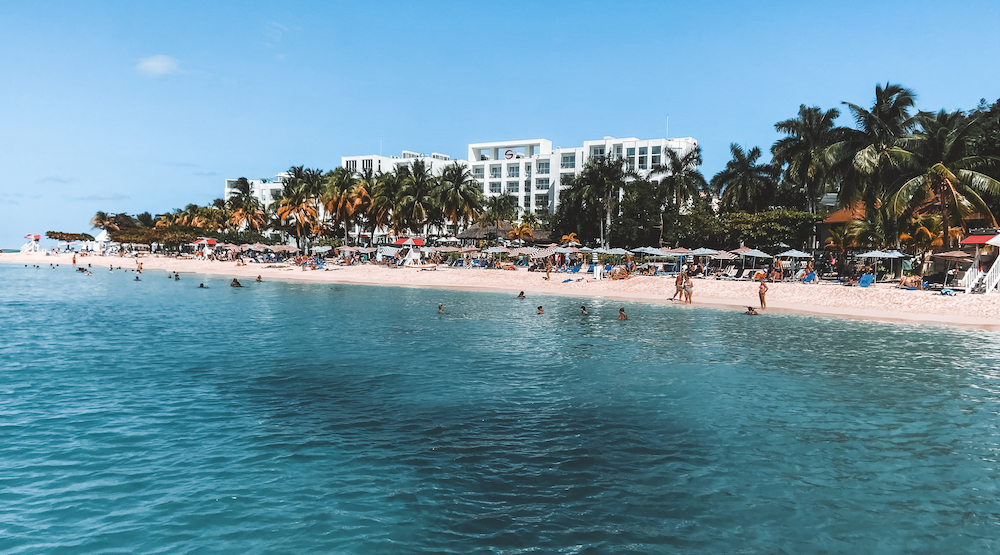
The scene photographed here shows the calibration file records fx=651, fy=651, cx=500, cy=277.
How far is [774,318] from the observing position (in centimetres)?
2811

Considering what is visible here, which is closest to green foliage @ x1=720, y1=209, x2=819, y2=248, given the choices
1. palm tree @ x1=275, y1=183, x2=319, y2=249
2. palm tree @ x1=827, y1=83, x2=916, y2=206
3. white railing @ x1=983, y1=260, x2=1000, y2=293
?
palm tree @ x1=827, y1=83, x2=916, y2=206

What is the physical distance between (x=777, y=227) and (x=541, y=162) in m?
56.0

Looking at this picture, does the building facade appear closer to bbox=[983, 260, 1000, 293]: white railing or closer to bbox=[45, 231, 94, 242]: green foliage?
bbox=[45, 231, 94, 242]: green foliage

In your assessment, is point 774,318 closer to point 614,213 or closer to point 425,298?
point 425,298

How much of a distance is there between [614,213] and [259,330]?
1859 inches

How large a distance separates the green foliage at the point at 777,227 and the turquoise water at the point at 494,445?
3160cm

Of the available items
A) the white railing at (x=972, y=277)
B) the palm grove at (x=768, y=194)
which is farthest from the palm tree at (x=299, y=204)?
the white railing at (x=972, y=277)

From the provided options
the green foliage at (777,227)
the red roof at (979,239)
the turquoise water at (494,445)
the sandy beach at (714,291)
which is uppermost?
the green foliage at (777,227)

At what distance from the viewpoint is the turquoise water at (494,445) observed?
285 inches

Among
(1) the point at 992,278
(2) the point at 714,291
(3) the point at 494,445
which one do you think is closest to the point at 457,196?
(2) the point at 714,291

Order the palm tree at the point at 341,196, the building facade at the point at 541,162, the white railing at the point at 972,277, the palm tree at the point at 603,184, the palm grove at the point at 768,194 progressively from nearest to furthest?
the white railing at the point at 972,277 < the palm grove at the point at 768,194 < the palm tree at the point at 603,184 < the palm tree at the point at 341,196 < the building facade at the point at 541,162

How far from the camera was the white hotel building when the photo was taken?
96438mm

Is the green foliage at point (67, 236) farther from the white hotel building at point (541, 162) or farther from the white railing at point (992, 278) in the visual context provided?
the white railing at point (992, 278)

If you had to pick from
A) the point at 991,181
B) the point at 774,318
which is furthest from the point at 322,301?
the point at 991,181
